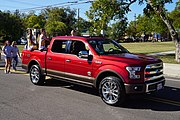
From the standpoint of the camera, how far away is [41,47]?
9000mm

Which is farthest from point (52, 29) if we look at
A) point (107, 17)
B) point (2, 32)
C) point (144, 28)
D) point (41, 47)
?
point (41, 47)

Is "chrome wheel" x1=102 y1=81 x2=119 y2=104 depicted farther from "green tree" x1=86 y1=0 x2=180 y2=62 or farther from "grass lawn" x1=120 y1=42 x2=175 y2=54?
"grass lawn" x1=120 y1=42 x2=175 y2=54

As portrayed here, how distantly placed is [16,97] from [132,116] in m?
3.46

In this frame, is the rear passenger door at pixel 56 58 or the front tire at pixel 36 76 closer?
the rear passenger door at pixel 56 58

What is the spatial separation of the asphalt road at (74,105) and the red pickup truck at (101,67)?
0.43 m

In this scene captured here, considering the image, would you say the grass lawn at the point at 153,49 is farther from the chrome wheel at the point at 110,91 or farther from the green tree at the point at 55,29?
the green tree at the point at 55,29

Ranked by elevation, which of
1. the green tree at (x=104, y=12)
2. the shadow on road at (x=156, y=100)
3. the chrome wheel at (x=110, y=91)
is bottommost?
the shadow on road at (x=156, y=100)

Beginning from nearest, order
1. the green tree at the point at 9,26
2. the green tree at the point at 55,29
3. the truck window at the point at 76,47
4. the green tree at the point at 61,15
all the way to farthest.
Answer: the truck window at the point at 76,47, the green tree at the point at 9,26, the green tree at the point at 55,29, the green tree at the point at 61,15

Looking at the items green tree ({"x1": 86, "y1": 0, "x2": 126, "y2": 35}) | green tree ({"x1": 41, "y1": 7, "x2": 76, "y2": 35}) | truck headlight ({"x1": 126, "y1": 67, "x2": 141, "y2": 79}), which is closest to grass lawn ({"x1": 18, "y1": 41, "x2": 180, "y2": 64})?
green tree ({"x1": 86, "y1": 0, "x2": 126, "y2": 35})

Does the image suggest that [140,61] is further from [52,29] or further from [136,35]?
[136,35]

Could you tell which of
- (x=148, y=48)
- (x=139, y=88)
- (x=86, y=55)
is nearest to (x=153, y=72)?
(x=139, y=88)

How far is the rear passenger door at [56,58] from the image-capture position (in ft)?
25.5

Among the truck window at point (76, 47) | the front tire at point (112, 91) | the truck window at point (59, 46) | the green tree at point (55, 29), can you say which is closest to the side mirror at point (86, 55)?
the truck window at point (76, 47)

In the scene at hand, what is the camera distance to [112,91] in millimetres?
6398
